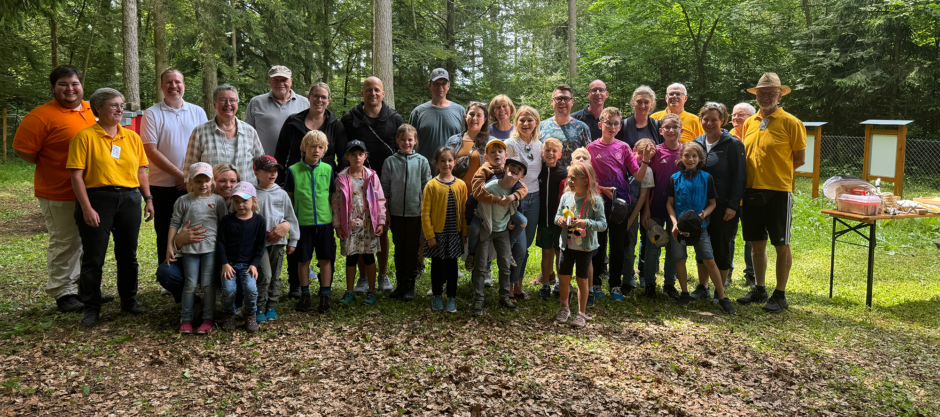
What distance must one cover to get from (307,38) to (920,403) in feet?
63.5

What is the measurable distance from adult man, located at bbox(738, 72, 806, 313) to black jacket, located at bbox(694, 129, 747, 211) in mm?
190

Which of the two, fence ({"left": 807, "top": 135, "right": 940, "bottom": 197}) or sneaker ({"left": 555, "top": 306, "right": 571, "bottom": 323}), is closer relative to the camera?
sneaker ({"left": 555, "top": 306, "right": 571, "bottom": 323})

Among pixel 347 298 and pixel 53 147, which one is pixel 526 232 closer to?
pixel 347 298

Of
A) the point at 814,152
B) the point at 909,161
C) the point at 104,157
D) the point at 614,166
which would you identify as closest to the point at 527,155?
the point at 614,166

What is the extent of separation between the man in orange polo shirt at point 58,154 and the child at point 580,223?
4248 mm

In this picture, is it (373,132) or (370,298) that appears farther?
(373,132)

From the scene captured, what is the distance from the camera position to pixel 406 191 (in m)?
5.15

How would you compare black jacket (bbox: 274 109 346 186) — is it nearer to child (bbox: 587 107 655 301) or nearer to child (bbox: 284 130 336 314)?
child (bbox: 284 130 336 314)

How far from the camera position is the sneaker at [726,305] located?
5.23 meters

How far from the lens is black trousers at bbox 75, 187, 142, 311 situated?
14.5 feet

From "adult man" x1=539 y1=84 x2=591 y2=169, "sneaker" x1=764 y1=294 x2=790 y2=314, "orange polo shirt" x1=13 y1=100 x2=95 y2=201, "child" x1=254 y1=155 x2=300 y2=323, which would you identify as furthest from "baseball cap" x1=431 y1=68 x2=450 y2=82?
"sneaker" x1=764 y1=294 x2=790 y2=314

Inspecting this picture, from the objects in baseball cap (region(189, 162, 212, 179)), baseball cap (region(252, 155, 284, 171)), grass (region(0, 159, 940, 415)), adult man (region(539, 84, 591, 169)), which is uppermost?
adult man (region(539, 84, 591, 169))

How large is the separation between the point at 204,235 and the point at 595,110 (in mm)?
4026

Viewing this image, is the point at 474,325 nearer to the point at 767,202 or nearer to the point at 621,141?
the point at 621,141
